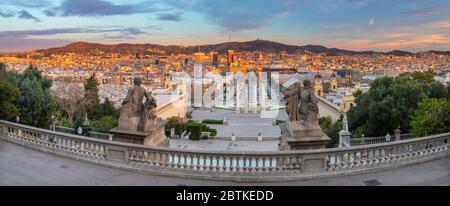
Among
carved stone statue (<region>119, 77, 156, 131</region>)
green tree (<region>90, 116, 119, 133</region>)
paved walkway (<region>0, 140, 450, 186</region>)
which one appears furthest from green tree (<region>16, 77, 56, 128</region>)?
carved stone statue (<region>119, 77, 156, 131</region>)

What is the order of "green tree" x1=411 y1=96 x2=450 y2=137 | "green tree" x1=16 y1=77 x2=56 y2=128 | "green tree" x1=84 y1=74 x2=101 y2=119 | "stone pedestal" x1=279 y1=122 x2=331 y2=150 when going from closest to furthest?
"stone pedestal" x1=279 y1=122 x2=331 y2=150 < "green tree" x1=411 y1=96 x2=450 y2=137 < "green tree" x1=16 y1=77 x2=56 y2=128 < "green tree" x1=84 y1=74 x2=101 y2=119

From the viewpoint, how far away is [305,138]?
8.64 metres

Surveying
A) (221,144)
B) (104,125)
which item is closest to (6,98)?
(104,125)

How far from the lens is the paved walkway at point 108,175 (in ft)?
24.9

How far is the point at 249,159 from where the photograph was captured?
771cm

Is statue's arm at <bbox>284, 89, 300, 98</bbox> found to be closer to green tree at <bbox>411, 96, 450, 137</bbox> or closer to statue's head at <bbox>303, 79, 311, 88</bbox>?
statue's head at <bbox>303, 79, 311, 88</bbox>

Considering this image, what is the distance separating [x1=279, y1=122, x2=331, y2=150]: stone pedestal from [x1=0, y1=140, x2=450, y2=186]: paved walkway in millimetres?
1007

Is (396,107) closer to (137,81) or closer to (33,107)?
(137,81)

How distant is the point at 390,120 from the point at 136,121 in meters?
19.1

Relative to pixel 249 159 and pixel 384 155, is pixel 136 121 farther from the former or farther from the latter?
pixel 384 155

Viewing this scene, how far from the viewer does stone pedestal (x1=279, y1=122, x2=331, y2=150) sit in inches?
339

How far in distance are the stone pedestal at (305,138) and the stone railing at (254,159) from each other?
0.58 m

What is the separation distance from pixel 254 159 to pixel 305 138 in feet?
4.92
